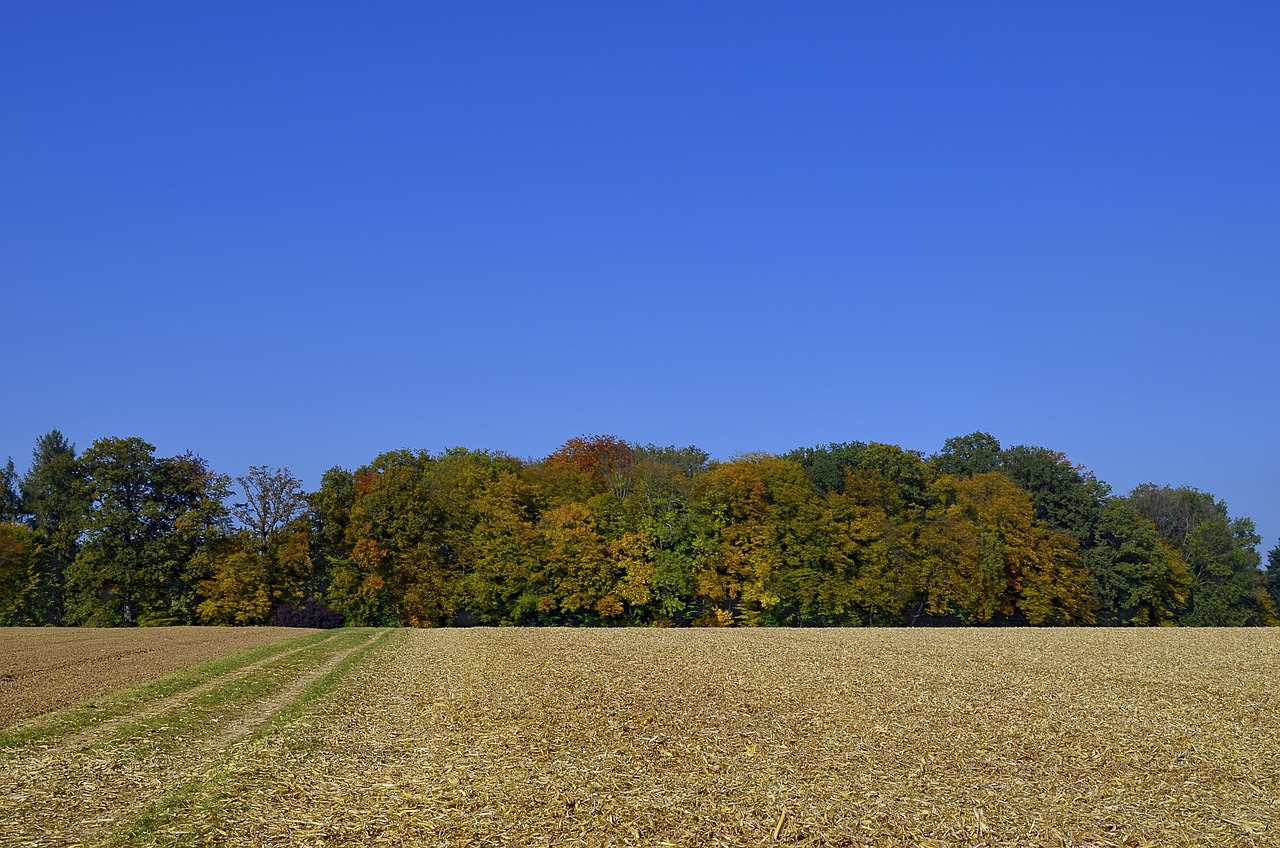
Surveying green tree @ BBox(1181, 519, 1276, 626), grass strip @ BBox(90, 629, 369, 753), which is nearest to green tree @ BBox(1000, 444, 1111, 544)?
green tree @ BBox(1181, 519, 1276, 626)

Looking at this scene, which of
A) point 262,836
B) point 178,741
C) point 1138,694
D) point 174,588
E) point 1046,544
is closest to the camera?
point 262,836

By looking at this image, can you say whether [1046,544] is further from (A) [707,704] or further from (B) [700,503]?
(A) [707,704]

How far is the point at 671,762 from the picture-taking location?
11664mm

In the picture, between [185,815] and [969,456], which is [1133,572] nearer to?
[969,456]

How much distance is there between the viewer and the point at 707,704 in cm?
1662

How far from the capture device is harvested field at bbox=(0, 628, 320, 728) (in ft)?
60.1

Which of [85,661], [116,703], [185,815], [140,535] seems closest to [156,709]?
[116,703]

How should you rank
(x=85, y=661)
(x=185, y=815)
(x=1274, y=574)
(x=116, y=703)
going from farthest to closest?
(x=1274, y=574) < (x=85, y=661) < (x=116, y=703) < (x=185, y=815)

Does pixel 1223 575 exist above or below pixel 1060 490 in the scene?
below

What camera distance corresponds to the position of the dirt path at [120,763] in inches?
360

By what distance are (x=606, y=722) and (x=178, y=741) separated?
241 inches

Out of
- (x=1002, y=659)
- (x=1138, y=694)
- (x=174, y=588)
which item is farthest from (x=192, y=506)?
(x=1138, y=694)

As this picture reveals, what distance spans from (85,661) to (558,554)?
118ft

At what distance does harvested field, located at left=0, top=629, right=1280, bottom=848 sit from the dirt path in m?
0.05
